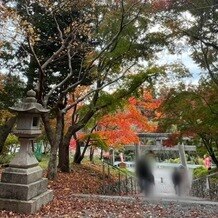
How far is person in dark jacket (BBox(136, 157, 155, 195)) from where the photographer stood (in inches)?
615

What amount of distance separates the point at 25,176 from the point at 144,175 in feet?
33.2

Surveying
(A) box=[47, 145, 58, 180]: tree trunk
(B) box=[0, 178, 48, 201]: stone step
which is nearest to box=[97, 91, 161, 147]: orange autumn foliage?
(A) box=[47, 145, 58, 180]: tree trunk

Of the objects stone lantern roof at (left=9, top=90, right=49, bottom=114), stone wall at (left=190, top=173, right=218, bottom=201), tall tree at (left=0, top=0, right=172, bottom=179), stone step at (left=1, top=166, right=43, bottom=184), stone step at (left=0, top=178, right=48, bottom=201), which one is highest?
tall tree at (left=0, top=0, right=172, bottom=179)

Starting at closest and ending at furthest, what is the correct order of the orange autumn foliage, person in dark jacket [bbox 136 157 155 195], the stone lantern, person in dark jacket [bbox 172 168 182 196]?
the stone lantern < person in dark jacket [bbox 136 157 155 195] < person in dark jacket [bbox 172 168 182 196] < the orange autumn foliage

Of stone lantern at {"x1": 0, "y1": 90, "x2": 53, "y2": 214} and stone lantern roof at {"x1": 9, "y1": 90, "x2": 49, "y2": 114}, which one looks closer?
stone lantern at {"x1": 0, "y1": 90, "x2": 53, "y2": 214}

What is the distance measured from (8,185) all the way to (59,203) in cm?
168

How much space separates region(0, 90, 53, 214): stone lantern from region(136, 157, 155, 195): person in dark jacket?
845 cm

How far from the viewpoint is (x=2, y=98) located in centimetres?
1381

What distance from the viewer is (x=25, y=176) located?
7.04 metres

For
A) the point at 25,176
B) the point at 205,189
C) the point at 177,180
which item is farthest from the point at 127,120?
the point at 25,176

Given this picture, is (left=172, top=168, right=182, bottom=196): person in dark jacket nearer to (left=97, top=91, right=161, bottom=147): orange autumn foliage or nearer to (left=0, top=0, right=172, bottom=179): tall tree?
(left=97, top=91, right=161, bottom=147): orange autumn foliage

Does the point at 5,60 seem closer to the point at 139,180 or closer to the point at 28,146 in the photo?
the point at 28,146

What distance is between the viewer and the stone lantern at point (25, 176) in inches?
271

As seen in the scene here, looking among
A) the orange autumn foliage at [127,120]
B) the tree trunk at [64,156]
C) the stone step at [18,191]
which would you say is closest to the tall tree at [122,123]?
the orange autumn foliage at [127,120]
